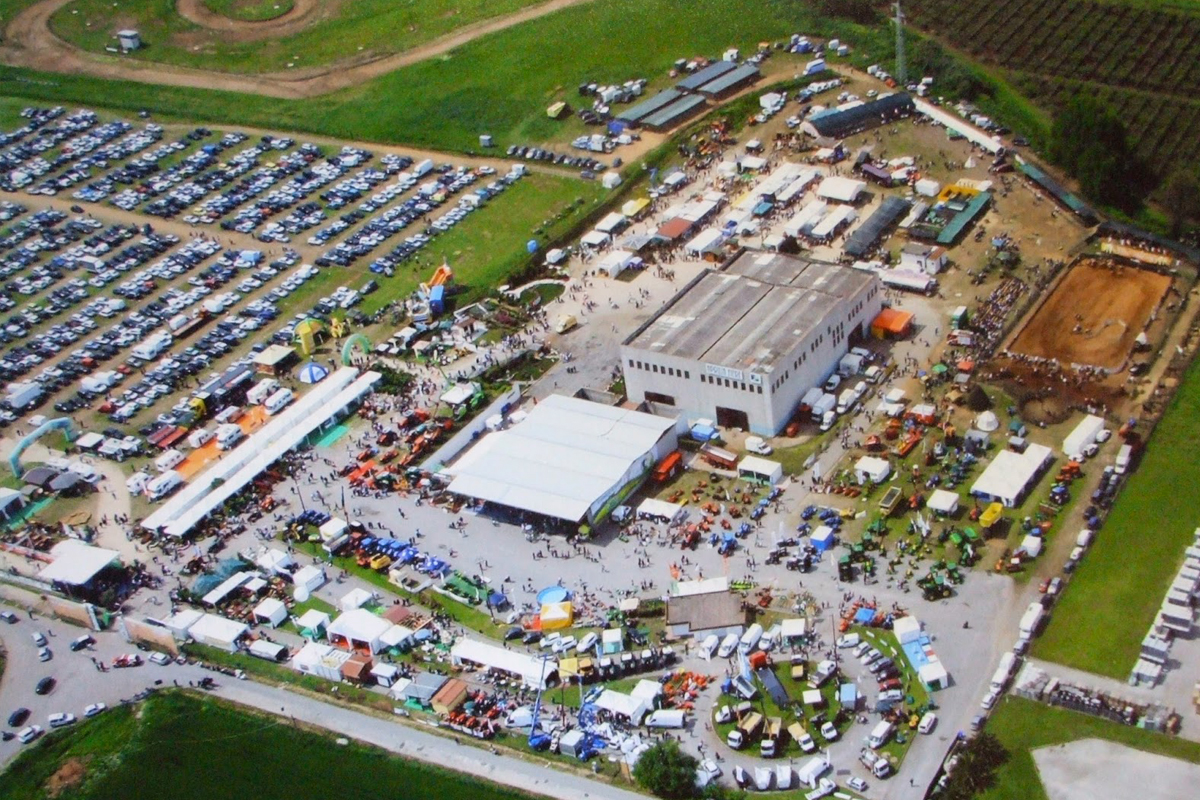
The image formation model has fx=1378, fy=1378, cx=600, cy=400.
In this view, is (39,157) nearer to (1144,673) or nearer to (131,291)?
(131,291)

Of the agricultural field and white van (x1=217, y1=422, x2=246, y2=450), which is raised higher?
the agricultural field

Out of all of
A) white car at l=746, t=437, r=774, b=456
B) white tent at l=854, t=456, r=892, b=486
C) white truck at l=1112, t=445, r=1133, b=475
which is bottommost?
white car at l=746, t=437, r=774, b=456

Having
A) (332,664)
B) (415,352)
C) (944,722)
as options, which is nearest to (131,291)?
(415,352)

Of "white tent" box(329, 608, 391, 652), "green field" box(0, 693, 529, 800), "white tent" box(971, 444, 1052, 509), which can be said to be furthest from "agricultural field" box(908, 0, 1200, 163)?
"green field" box(0, 693, 529, 800)

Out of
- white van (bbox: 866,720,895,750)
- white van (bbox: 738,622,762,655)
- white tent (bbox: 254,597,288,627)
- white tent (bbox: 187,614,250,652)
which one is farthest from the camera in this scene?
white tent (bbox: 254,597,288,627)

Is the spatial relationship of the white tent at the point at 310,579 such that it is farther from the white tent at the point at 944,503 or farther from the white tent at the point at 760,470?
the white tent at the point at 944,503

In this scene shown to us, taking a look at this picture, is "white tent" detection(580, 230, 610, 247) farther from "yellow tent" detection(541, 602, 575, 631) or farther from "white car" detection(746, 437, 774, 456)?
"yellow tent" detection(541, 602, 575, 631)

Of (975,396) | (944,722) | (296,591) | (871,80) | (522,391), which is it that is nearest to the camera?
(944,722)

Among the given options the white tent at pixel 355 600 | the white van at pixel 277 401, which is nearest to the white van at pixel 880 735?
the white tent at pixel 355 600
